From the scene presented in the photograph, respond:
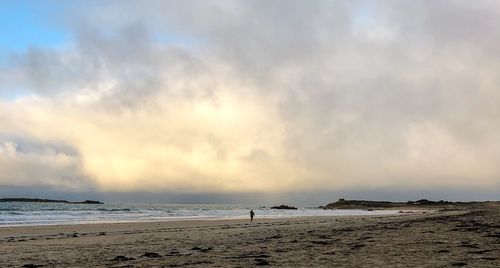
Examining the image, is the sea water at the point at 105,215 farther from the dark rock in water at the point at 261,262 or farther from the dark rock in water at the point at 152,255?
the dark rock in water at the point at 261,262

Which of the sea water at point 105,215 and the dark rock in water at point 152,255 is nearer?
the dark rock in water at point 152,255

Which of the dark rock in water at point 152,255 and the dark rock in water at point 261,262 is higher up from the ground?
the dark rock in water at point 261,262

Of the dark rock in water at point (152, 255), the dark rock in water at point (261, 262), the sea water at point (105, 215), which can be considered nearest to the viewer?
the dark rock in water at point (261, 262)

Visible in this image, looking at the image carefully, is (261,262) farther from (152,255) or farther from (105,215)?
(105,215)

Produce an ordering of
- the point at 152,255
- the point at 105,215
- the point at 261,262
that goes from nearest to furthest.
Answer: the point at 261,262, the point at 152,255, the point at 105,215

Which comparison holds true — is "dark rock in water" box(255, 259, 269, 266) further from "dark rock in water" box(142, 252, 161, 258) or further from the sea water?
the sea water

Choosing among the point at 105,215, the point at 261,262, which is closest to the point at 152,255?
the point at 261,262

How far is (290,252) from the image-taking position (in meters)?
14.3

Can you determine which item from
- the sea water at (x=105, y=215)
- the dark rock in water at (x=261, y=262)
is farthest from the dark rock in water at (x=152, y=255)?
the sea water at (x=105, y=215)

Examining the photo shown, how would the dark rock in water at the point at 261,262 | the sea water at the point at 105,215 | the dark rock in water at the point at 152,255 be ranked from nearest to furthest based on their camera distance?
the dark rock in water at the point at 261,262 → the dark rock in water at the point at 152,255 → the sea water at the point at 105,215

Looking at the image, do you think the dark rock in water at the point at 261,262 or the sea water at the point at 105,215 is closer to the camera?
the dark rock in water at the point at 261,262

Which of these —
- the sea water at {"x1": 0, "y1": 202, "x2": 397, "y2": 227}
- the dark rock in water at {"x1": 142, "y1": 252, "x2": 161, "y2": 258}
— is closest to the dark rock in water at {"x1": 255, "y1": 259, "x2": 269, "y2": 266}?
the dark rock in water at {"x1": 142, "y1": 252, "x2": 161, "y2": 258}

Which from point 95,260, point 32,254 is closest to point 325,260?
point 95,260

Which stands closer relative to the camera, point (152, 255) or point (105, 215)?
point (152, 255)
